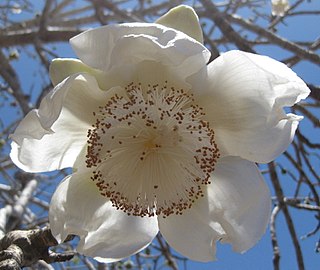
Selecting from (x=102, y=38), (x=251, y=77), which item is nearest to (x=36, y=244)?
(x=102, y=38)

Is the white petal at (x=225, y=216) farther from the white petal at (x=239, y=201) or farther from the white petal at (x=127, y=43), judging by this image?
the white petal at (x=127, y=43)

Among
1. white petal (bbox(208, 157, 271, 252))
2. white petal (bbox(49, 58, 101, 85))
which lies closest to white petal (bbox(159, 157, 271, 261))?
white petal (bbox(208, 157, 271, 252))

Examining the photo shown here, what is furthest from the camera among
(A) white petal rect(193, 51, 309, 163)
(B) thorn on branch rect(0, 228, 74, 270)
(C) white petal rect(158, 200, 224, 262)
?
(C) white petal rect(158, 200, 224, 262)

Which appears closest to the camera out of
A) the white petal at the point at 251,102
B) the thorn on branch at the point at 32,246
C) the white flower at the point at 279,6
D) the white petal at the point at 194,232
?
the thorn on branch at the point at 32,246

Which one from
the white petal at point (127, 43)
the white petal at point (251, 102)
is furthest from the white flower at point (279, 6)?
the white petal at point (127, 43)

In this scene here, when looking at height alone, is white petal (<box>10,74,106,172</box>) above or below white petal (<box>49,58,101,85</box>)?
below

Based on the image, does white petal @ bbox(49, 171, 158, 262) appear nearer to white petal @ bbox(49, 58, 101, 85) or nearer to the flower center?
the flower center

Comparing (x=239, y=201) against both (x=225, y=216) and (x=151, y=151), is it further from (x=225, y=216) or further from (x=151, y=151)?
(x=151, y=151)
